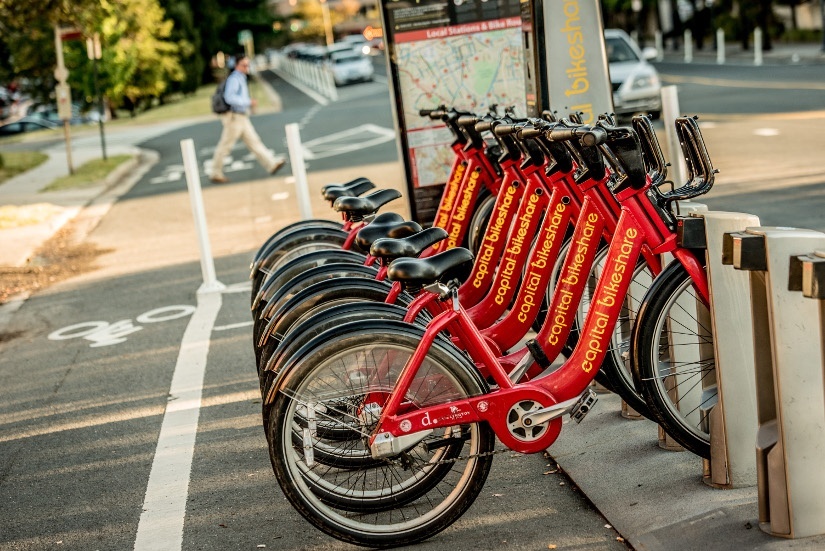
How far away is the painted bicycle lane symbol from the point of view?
895 cm

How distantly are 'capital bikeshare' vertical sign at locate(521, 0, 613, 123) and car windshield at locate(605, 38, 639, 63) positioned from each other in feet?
47.8

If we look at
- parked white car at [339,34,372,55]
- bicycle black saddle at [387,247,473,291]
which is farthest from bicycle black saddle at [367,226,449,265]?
parked white car at [339,34,372,55]

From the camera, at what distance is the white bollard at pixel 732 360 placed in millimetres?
4352

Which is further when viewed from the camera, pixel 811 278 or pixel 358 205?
pixel 358 205

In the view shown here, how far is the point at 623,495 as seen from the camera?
4621 millimetres

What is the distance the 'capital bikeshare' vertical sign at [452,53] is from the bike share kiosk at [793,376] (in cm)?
603

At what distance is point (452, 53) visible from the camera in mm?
9688

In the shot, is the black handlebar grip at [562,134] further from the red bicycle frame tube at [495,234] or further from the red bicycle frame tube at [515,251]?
the red bicycle frame tube at [495,234]

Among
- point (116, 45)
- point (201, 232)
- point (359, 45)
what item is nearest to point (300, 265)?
point (201, 232)

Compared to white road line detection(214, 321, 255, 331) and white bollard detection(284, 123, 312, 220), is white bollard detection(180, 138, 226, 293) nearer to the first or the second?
white bollard detection(284, 123, 312, 220)

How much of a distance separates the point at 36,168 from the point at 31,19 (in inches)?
189

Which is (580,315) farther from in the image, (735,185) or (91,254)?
(91,254)

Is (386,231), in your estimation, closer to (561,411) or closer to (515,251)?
(515,251)

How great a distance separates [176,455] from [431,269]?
2.27 metres
